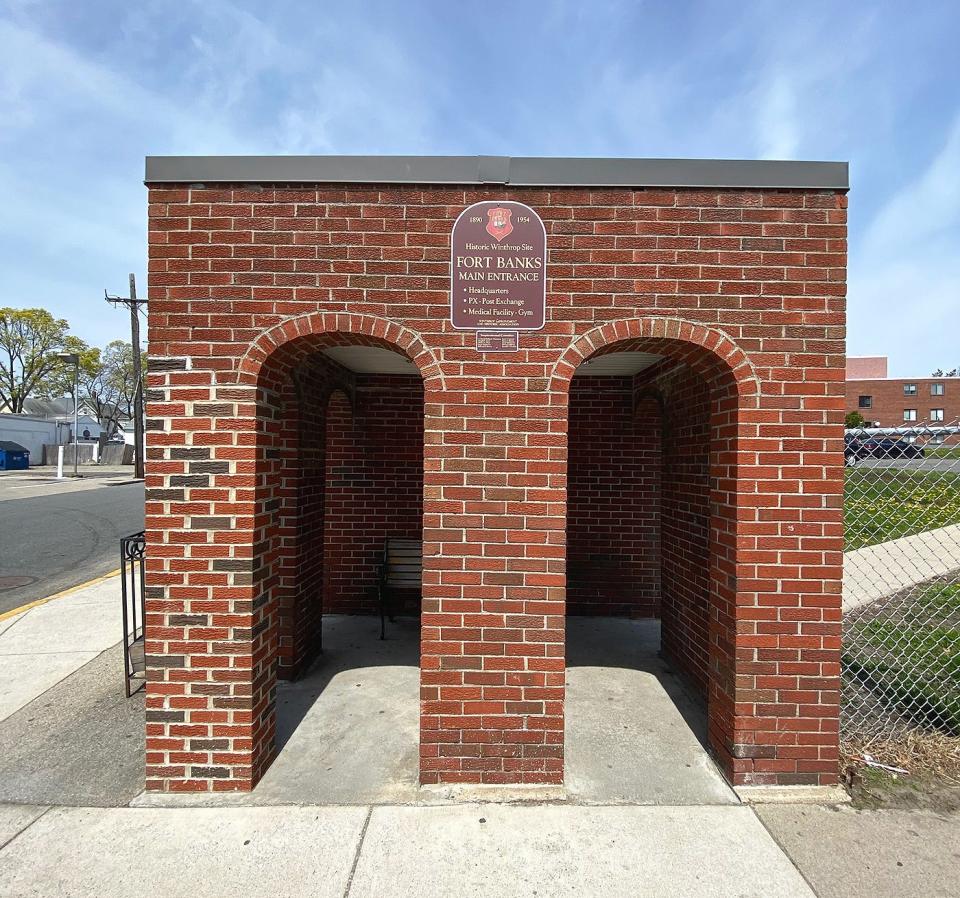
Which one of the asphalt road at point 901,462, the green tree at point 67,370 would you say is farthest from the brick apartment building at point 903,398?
the green tree at point 67,370

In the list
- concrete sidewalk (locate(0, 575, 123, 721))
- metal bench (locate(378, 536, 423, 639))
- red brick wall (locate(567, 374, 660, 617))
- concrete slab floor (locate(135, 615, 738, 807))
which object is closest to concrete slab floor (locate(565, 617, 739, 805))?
concrete slab floor (locate(135, 615, 738, 807))

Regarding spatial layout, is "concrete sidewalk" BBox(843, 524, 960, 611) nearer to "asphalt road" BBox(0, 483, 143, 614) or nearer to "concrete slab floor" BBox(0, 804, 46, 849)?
"concrete slab floor" BBox(0, 804, 46, 849)

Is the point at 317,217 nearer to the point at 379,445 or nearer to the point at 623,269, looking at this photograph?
the point at 623,269

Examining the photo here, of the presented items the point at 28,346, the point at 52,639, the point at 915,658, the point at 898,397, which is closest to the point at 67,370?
the point at 28,346

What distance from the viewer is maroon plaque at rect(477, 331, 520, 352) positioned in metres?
3.09

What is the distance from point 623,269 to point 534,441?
3.73 ft

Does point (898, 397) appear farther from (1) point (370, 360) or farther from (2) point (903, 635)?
(1) point (370, 360)

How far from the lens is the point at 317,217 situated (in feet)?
10.3

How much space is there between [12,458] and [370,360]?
4159 cm

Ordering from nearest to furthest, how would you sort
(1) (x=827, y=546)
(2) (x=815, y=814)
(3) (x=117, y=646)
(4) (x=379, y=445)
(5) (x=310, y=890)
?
1. (5) (x=310, y=890)
2. (2) (x=815, y=814)
3. (1) (x=827, y=546)
4. (3) (x=117, y=646)
5. (4) (x=379, y=445)

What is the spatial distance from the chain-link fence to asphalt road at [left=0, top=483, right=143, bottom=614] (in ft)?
28.6

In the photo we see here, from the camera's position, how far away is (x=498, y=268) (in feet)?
10.1

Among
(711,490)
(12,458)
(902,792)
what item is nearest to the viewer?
(902,792)

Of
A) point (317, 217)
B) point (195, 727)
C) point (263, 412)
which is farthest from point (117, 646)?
point (317, 217)
